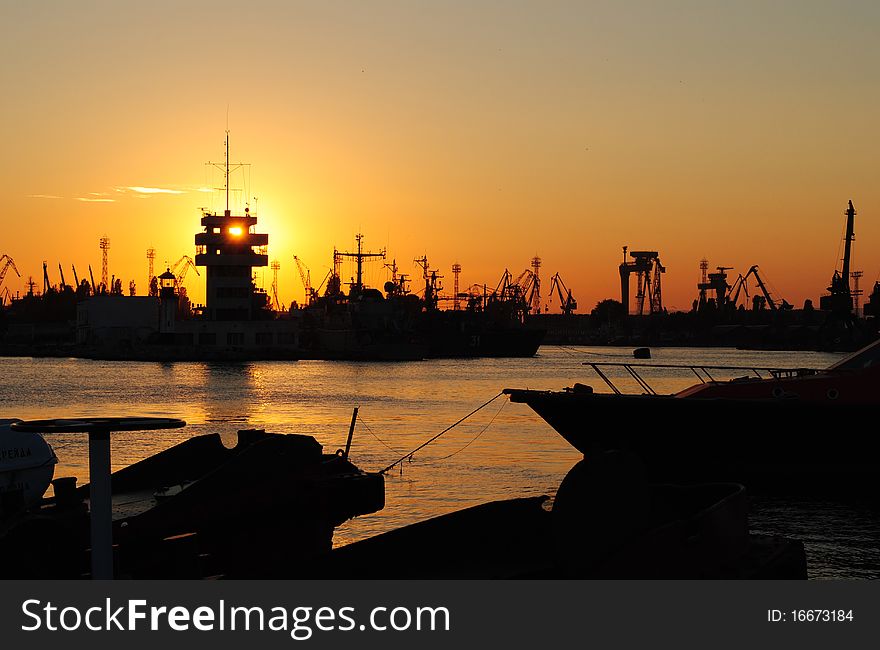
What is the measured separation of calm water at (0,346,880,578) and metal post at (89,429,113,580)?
12.3 meters

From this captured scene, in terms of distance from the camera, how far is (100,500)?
9188 mm

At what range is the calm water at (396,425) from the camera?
81.0ft

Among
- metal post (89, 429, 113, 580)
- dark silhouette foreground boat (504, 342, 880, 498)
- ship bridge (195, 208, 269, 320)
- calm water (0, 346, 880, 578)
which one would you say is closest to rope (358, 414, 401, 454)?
calm water (0, 346, 880, 578)

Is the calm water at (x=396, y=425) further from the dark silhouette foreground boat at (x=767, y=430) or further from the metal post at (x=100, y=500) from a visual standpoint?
the metal post at (x=100, y=500)

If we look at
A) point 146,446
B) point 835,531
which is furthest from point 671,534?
point 146,446

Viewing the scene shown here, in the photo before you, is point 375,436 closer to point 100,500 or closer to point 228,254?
point 100,500

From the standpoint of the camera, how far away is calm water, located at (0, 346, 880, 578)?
2470 centimetres

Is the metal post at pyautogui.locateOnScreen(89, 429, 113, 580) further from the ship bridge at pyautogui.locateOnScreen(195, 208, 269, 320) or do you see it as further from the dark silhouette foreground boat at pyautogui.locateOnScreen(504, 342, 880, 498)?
the ship bridge at pyautogui.locateOnScreen(195, 208, 269, 320)

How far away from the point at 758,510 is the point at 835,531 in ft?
8.39

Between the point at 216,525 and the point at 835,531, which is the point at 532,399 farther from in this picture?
the point at 216,525

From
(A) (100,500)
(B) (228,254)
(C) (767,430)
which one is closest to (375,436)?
(C) (767,430)

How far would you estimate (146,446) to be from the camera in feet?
137

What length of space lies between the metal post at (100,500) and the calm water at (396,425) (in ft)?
40.5
